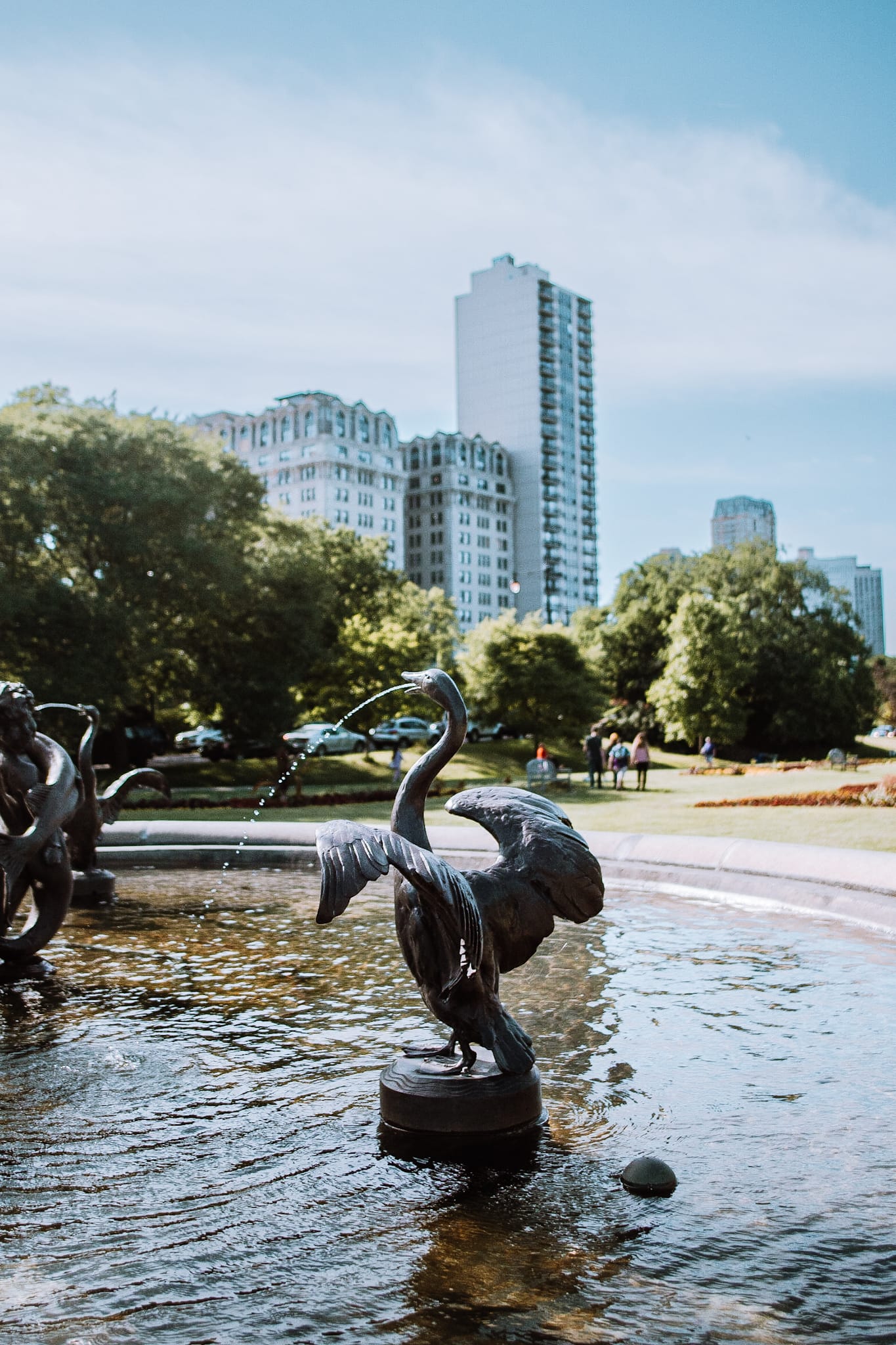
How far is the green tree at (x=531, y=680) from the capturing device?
1790 inches

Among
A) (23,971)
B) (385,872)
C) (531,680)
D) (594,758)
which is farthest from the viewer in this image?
(531,680)

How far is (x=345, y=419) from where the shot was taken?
12319cm

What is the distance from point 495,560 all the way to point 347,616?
281 feet

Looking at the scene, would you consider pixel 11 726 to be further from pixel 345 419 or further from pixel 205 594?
pixel 345 419

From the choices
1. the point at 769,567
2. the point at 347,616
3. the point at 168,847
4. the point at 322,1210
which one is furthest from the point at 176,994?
the point at 769,567

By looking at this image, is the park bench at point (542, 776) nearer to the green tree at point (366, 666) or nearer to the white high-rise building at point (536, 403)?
the green tree at point (366, 666)

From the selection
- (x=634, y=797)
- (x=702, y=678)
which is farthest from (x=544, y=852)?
(x=702, y=678)

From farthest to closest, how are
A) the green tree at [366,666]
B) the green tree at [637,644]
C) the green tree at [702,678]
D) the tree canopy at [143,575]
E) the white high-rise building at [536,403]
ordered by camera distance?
the white high-rise building at [536,403] → the green tree at [637,644] → the green tree at [702,678] → the green tree at [366,666] → the tree canopy at [143,575]

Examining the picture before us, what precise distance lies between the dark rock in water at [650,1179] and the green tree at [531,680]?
40.7 m

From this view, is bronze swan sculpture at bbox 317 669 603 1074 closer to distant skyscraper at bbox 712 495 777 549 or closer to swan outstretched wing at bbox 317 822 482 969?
swan outstretched wing at bbox 317 822 482 969

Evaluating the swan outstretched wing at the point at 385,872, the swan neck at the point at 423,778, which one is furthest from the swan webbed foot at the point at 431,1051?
the swan neck at the point at 423,778

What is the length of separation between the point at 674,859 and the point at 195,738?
5152cm

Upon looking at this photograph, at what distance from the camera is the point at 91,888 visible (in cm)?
1133

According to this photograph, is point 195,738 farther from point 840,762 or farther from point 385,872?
point 385,872
